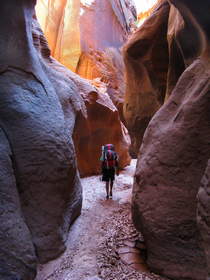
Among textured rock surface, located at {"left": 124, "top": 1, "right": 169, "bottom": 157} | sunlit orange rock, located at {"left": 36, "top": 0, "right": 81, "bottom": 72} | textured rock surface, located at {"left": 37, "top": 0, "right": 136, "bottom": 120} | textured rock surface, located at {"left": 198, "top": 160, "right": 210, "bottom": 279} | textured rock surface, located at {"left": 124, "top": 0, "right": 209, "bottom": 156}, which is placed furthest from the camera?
textured rock surface, located at {"left": 37, "top": 0, "right": 136, "bottom": 120}

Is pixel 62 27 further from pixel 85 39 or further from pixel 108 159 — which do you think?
pixel 108 159

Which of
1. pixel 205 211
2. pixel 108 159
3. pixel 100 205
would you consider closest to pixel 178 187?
pixel 205 211

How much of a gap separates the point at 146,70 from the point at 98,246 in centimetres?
564

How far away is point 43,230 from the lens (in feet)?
10.7

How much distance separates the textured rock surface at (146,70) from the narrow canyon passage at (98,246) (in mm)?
3785

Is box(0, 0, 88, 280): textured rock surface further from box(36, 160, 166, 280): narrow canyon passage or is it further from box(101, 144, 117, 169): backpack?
box(101, 144, 117, 169): backpack

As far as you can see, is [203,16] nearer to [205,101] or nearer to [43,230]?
[205,101]

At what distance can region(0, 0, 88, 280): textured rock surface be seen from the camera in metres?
2.87

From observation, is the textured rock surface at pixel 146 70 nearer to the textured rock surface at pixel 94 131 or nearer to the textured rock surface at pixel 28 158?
the textured rock surface at pixel 94 131

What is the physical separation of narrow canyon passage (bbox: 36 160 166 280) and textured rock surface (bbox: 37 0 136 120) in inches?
449

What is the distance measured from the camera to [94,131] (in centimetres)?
855

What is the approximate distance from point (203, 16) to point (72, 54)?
43.8 ft

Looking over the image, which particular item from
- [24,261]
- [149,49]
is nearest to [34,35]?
[149,49]

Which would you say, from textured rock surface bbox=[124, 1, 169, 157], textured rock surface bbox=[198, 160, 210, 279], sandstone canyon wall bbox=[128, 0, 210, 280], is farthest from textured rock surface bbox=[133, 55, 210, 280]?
textured rock surface bbox=[124, 1, 169, 157]
